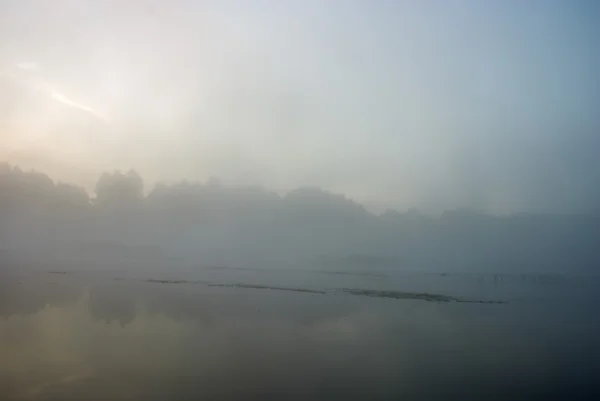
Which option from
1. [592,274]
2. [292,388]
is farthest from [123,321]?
[592,274]

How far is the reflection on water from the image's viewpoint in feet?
18.0

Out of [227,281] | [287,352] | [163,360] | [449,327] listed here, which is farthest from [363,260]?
[163,360]

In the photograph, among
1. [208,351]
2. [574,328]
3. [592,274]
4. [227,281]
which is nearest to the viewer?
[208,351]

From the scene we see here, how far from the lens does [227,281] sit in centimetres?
1301

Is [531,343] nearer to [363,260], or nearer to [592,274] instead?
[592,274]

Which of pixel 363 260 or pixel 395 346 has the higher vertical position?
pixel 363 260

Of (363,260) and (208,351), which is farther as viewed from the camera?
(363,260)

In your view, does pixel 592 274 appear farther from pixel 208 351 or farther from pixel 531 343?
pixel 208 351

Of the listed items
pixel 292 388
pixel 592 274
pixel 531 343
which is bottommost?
pixel 292 388

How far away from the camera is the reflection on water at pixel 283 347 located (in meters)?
5.48

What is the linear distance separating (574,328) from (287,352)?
555cm

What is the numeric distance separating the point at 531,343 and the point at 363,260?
611cm

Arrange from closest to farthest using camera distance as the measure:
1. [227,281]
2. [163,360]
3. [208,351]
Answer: [163,360], [208,351], [227,281]

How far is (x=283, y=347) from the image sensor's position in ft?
22.6
